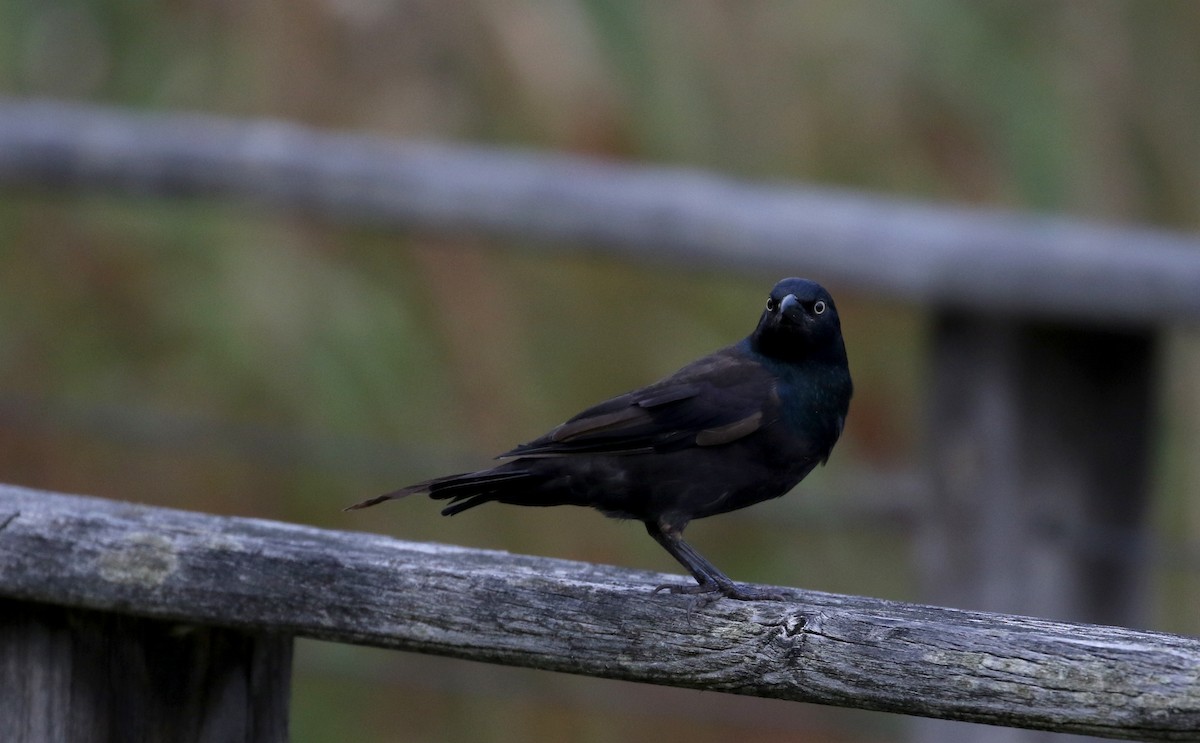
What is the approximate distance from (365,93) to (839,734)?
2.88 m

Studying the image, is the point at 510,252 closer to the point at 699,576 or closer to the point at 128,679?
the point at 699,576

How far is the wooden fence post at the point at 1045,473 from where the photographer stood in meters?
3.14

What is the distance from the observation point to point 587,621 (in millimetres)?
1688

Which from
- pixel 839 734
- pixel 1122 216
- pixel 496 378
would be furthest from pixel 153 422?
pixel 1122 216

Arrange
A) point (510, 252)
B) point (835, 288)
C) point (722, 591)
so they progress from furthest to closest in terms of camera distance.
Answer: point (510, 252), point (835, 288), point (722, 591)

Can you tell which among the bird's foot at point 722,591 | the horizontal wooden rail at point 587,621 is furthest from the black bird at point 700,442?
the horizontal wooden rail at point 587,621

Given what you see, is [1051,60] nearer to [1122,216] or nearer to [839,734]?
[1122,216]

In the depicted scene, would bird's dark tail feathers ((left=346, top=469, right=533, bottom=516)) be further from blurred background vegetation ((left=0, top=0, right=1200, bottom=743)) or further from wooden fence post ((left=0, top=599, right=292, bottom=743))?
blurred background vegetation ((left=0, top=0, right=1200, bottom=743))

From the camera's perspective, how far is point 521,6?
562cm

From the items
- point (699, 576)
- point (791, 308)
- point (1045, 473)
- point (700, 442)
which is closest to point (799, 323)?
point (791, 308)

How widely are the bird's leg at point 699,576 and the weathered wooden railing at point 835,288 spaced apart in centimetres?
7

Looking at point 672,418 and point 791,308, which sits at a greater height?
point 791,308

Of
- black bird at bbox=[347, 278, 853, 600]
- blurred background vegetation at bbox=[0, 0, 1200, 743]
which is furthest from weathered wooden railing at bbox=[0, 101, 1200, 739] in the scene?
blurred background vegetation at bbox=[0, 0, 1200, 743]

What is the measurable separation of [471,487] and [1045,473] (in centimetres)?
143
